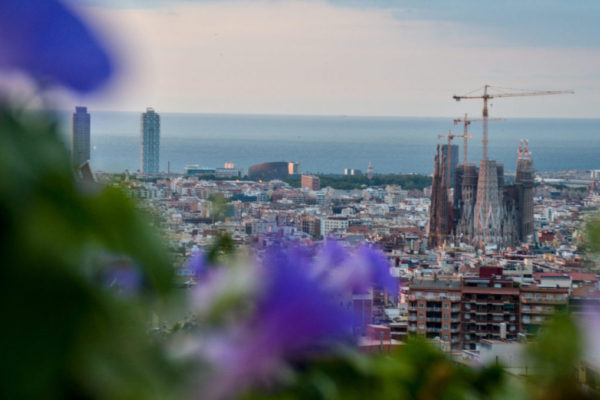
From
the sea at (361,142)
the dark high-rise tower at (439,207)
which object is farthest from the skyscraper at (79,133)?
the dark high-rise tower at (439,207)

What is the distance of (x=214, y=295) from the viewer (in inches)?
7.4

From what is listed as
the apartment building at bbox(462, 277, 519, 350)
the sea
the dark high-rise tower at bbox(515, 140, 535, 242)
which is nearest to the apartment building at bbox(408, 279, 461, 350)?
the apartment building at bbox(462, 277, 519, 350)

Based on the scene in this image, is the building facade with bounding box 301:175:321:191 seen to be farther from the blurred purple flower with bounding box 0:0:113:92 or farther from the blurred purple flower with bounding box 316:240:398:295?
the blurred purple flower with bounding box 0:0:113:92

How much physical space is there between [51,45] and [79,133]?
0.08 m

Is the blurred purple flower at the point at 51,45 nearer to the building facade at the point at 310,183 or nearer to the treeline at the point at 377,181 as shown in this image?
the building facade at the point at 310,183

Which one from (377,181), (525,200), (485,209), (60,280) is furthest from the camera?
(377,181)

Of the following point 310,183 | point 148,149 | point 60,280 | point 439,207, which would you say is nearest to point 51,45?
point 60,280

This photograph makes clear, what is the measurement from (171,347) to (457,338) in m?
11.9

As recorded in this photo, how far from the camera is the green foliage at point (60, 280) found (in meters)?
0.11

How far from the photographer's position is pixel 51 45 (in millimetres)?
125

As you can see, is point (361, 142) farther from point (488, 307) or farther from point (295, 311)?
point (295, 311)

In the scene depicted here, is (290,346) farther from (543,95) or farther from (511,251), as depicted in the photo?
(543,95)

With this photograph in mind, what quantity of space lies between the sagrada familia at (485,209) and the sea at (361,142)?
6570 mm

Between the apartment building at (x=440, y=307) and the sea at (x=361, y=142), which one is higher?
the sea at (x=361, y=142)
